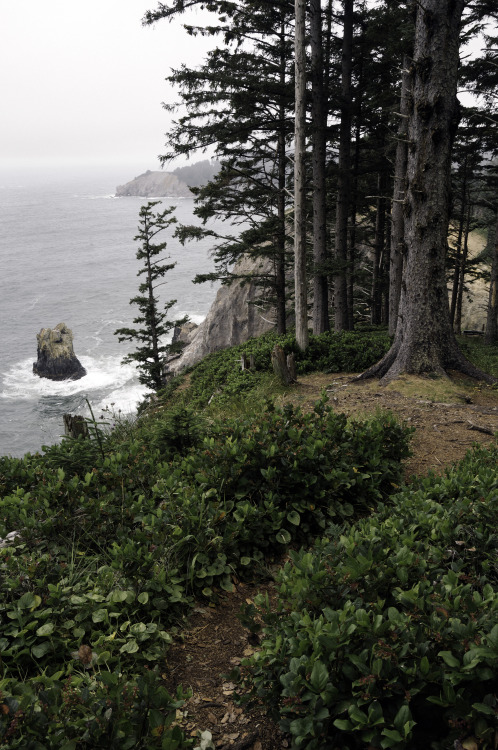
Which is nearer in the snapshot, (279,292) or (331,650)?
(331,650)

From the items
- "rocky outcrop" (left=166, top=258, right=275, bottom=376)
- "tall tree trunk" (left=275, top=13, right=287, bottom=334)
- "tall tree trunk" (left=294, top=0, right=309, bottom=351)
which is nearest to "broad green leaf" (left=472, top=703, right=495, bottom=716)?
"tall tree trunk" (left=294, top=0, right=309, bottom=351)

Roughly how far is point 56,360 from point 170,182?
137 metres

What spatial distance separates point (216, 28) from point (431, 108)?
23.7 ft

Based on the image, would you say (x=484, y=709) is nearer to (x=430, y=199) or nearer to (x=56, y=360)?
(x=430, y=199)

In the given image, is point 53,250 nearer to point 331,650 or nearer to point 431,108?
point 431,108

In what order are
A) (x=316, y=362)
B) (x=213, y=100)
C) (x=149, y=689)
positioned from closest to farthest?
(x=149, y=689) < (x=316, y=362) < (x=213, y=100)

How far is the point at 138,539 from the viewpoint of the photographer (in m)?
3.69

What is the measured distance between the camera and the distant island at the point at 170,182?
156 m

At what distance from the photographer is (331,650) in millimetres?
2188

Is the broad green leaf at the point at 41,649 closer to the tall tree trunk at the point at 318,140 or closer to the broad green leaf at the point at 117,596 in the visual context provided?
the broad green leaf at the point at 117,596

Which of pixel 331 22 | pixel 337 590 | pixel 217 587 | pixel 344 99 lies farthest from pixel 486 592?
pixel 331 22

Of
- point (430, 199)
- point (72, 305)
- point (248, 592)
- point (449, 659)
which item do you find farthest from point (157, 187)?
point (449, 659)

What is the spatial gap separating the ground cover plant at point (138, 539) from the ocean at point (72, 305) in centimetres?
193

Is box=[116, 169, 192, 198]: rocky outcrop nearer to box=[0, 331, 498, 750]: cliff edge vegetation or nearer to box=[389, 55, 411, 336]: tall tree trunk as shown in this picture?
box=[389, 55, 411, 336]: tall tree trunk
